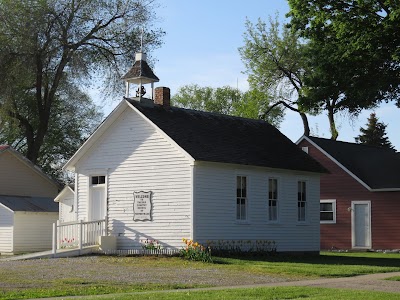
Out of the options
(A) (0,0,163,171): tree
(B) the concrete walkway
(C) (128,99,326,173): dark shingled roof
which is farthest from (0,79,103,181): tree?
(B) the concrete walkway

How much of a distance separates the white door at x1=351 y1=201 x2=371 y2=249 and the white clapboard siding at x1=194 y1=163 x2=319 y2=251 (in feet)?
23.5

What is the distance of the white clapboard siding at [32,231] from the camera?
39594 millimetres

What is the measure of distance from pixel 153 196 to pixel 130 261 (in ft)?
12.5

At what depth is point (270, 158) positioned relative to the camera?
108 feet

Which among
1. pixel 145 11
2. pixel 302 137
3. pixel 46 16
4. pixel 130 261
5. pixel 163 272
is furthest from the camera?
pixel 145 11

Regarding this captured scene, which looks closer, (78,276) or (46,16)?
(78,276)

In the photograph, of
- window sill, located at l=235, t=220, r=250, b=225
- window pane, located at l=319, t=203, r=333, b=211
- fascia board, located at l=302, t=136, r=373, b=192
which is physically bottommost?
window sill, located at l=235, t=220, r=250, b=225

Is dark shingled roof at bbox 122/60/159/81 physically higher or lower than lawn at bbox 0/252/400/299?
higher

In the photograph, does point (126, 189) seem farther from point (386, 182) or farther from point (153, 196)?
point (386, 182)

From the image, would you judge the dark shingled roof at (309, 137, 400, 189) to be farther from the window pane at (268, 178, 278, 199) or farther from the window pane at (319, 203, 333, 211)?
the window pane at (268, 178, 278, 199)

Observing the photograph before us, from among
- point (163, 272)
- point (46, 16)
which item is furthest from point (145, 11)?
point (163, 272)

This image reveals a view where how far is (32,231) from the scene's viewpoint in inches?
1583

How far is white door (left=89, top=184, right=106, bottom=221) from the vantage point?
32281mm

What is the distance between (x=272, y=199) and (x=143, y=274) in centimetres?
1159
